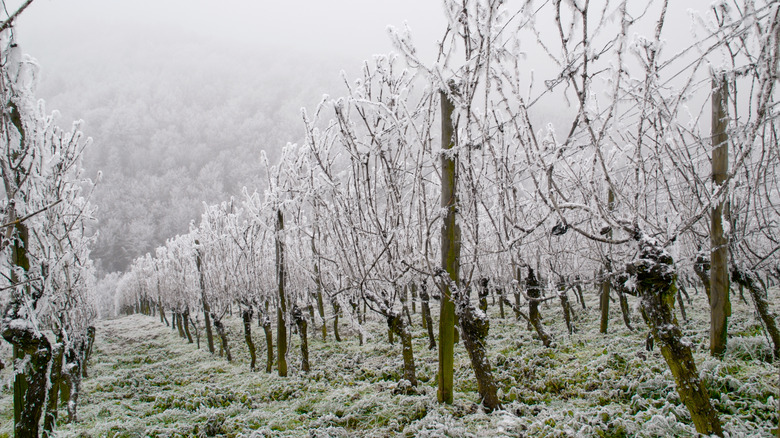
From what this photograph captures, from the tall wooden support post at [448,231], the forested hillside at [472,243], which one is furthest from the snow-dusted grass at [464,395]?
the tall wooden support post at [448,231]

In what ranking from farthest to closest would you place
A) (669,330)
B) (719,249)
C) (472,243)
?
(719,249)
(472,243)
(669,330)

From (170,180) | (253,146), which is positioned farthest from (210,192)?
(253,146)

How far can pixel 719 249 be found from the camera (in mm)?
5070

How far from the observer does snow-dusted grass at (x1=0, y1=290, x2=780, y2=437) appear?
370 centimetres

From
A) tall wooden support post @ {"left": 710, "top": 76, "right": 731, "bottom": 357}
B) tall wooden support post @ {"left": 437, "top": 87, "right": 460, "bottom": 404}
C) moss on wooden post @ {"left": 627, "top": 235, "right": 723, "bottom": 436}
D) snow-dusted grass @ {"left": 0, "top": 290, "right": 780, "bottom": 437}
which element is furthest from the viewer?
tall wooden support post @ {"left": 710, "top": 76, "right": 731, "bottom": 357}

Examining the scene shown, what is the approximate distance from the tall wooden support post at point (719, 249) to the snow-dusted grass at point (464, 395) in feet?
1.25

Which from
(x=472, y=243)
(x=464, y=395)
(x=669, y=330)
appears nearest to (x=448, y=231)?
(x=472, y=243)

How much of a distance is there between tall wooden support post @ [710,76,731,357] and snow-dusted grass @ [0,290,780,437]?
38cm

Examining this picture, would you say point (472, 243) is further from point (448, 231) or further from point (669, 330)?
point (669, 330)

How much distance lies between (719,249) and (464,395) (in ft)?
13.6

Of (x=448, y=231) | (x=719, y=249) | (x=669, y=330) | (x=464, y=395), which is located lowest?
(x=464, y=395)

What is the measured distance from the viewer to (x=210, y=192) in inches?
4528

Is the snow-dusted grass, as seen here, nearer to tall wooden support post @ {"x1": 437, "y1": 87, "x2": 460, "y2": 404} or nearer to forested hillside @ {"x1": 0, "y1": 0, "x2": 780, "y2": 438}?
Answer: forested hillside @ {"x1": 0, "y1": 0, "x2": 780, "y2": 438}

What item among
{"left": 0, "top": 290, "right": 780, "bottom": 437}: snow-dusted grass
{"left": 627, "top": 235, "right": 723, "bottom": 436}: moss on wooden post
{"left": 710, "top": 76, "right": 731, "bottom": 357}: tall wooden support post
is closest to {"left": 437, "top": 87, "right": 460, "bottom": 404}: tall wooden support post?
{"left": 0, "top": 290, "right": 780, "bottom": 437}: snow-dusted grass
